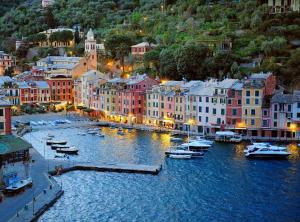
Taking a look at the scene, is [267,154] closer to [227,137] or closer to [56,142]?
[227,137]

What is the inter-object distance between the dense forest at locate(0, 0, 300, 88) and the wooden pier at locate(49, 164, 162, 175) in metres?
29.6

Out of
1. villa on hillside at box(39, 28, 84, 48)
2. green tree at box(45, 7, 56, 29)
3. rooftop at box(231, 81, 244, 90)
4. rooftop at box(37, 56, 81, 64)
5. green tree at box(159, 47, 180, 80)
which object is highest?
green tree at box(45, 7, 56, 29)

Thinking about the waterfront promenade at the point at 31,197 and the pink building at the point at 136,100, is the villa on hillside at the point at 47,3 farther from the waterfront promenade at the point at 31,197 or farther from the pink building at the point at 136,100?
the waterfront promenade at the point at 31,197

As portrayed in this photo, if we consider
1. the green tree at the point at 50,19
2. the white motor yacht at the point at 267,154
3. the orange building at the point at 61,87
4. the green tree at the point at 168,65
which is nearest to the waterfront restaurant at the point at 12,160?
the white motor yacht at the point at 267,154

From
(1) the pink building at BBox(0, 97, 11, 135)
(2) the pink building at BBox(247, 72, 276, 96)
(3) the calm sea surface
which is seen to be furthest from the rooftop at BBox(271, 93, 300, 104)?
(1) the pink building at BBox(0, 97, 11, 135)

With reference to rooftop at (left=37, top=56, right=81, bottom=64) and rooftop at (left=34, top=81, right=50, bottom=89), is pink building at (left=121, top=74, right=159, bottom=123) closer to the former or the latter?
rooftop at (left=34, top=81, right=50, bottom=89)

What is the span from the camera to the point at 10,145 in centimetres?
3978

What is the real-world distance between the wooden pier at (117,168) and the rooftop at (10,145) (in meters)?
6.45

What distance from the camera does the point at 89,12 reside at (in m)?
128

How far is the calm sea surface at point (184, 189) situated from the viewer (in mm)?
36938

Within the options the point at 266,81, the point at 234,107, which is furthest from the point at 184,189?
the point at 266,81

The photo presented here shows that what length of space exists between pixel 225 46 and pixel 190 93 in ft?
64.8

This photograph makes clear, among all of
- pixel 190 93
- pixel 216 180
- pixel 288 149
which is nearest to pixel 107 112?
pixel 190 93

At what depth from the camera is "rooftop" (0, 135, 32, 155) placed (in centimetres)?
3882
